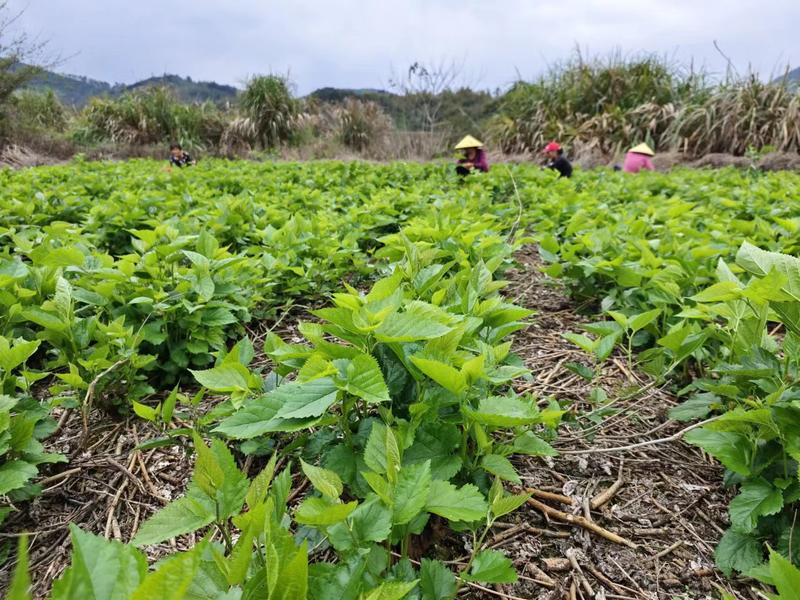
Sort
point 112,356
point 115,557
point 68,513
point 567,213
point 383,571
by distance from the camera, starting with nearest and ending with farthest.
Result: 1. point 115,557
2. point 383,571
3. point 68,513
4. point 112,356
5. point 567,213

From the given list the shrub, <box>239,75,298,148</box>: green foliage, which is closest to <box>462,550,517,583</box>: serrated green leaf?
the shrub

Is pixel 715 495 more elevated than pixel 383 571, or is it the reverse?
pixel 383 571

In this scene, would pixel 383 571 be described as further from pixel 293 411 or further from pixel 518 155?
pixel 518 155

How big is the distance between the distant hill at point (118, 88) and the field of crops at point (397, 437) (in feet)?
63.4

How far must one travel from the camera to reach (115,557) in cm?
58

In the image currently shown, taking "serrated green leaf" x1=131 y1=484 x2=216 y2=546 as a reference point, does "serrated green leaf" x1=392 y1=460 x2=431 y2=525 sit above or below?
above

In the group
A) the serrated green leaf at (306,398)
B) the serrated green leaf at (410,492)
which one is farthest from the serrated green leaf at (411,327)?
the serrated green leaf at (410,492)

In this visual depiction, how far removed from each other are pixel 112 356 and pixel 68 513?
48 centimetres

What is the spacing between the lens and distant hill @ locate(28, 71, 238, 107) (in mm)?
20766

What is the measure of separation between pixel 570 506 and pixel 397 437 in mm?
546

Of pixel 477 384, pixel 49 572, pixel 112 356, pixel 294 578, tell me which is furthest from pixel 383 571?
pixel 112 356

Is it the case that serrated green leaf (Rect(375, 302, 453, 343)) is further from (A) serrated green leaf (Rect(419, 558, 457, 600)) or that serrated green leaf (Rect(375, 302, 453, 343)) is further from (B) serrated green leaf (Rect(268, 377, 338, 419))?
(A) serrated green leaf (Rect(419, 558, 457, 600))

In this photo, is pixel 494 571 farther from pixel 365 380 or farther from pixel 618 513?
pixel 618 513

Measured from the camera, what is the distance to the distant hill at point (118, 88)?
20766 millimetres
